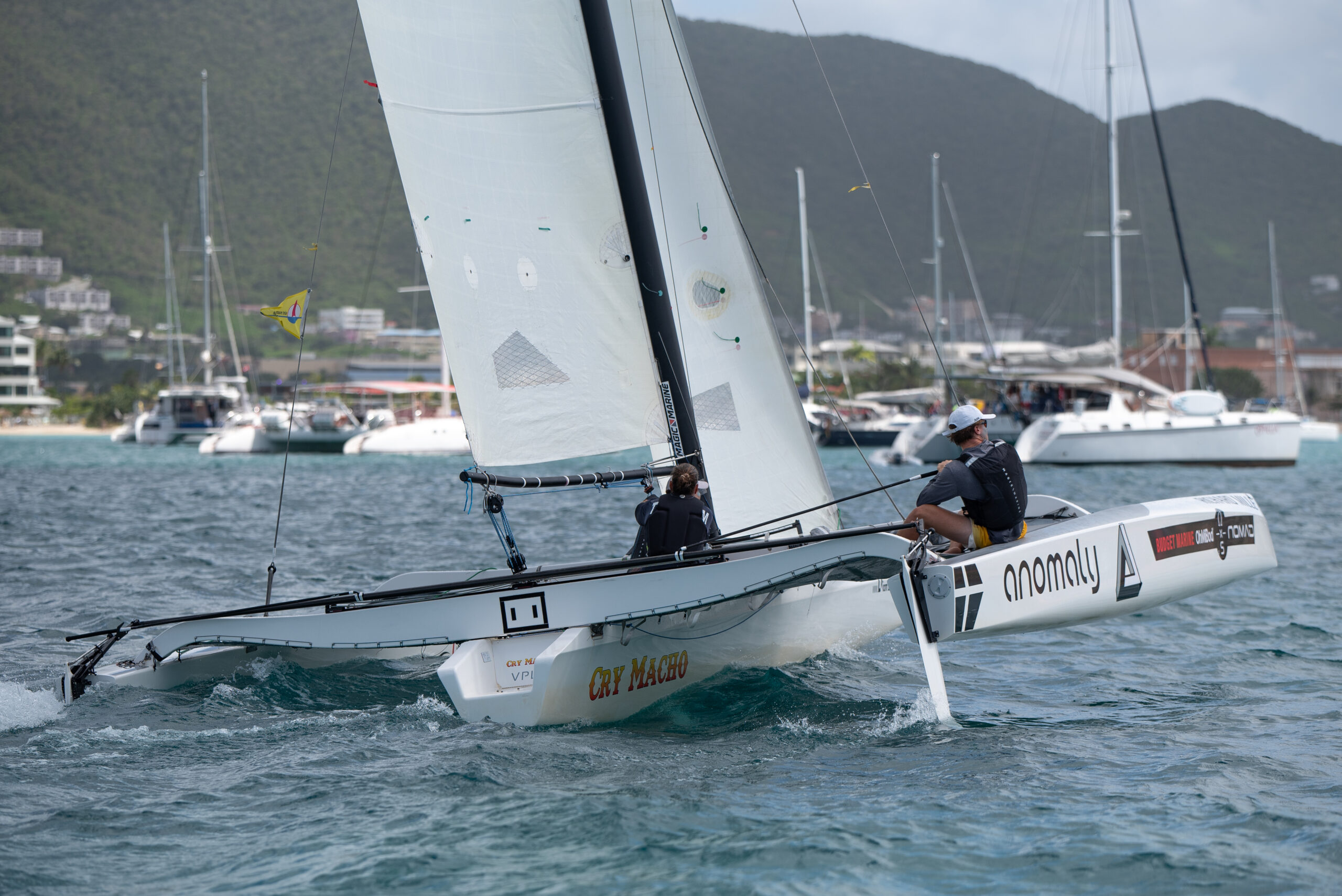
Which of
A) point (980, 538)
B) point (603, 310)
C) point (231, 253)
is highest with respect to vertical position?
point (231, 253)

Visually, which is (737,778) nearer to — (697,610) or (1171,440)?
(697,610)

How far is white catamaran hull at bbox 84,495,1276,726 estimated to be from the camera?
608cm

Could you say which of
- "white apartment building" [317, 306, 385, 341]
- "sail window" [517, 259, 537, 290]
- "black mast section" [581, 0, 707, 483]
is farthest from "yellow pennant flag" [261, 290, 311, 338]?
"white apartment building" [317, 306, 385, 341]

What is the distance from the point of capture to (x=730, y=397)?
8039 millimetres

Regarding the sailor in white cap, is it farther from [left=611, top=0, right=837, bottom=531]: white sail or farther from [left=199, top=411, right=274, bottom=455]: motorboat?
[left=199, top=411, right=274, bottom=455]: motorboat

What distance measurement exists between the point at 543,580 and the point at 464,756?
1116mm

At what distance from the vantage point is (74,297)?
117750 mm

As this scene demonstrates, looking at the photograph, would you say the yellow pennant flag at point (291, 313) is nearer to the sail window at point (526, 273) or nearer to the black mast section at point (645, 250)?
the sail window at point (526, 273)

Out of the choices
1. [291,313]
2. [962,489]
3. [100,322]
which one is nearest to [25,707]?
[291,313]

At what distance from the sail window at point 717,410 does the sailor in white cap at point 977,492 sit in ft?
5.25

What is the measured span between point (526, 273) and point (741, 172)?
164 metres

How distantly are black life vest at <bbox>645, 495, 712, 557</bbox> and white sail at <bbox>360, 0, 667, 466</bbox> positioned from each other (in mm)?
966

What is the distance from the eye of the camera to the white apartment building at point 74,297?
386 ft

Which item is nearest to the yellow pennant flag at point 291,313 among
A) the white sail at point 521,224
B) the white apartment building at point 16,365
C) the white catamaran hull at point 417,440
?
the white sail at point 521,224
